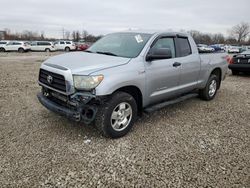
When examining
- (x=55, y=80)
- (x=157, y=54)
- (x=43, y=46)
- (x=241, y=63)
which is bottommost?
(x=55, y=80)

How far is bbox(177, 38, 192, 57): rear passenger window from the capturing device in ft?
15.3

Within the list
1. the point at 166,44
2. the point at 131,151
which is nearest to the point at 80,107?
the point at 131,151

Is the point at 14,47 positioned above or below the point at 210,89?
above

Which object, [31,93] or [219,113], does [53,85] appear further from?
[219,113]

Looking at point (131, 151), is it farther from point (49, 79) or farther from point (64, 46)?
point (64, 46)

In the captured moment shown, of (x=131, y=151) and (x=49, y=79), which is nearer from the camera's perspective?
(x=131, y=151)

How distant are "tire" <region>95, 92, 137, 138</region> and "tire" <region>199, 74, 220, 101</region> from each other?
2.79 metres

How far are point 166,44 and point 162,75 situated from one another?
2.44 ft

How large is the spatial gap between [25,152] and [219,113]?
4156mm

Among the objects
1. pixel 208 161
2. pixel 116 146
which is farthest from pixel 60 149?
pixel 208 161

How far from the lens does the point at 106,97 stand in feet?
10.8

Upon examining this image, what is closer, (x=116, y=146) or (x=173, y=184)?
(x=173, y=184)

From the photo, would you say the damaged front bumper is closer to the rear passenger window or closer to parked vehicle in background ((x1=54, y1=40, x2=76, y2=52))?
the rear passenger window

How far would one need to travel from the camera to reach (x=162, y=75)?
13.2ft
